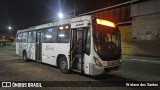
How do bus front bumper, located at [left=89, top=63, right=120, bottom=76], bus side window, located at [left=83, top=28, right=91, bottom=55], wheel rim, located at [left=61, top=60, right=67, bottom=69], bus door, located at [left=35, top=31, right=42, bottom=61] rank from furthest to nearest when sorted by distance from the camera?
1. bus door, located at [left=35, top=31, right=42, bottom=61]
2. wheel rim, located at [left=61, top=60, right=67, bottom=69]
3. bus side window, located at [left=83, top=28, right=91, bottom=55]
4. bus front bumper, located at [left=89, top=63, right=120, bottom=76]

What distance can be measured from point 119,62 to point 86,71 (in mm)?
1898

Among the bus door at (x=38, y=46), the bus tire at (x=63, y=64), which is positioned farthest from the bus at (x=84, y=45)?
the bus door at (x=38, y=46)

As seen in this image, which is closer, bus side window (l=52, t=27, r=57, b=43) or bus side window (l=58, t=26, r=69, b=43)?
bus side window (l=58, t=26, r=69, b=43)

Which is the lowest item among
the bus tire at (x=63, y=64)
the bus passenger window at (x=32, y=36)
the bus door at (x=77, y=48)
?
the bus tire at (x=63, y=64)

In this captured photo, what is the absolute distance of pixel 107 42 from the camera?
333 inches

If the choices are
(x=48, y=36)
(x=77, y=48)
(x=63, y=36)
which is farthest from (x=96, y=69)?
(x=48, y=36)

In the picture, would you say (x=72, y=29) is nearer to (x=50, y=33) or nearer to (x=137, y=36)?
(x=50, y=33)

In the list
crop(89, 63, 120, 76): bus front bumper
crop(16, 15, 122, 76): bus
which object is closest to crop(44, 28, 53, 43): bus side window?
crop(16, 15, 122, 76): bus

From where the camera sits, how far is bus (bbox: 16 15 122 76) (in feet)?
26.6

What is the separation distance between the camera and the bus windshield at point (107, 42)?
8.10 meters

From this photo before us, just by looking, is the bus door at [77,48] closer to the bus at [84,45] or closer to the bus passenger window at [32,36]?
the bus at [84,45]

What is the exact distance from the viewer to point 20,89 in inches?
262

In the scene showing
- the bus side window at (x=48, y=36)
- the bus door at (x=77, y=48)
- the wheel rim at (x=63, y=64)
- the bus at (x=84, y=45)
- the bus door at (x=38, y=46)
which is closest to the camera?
the bus at (x=84, y=45)

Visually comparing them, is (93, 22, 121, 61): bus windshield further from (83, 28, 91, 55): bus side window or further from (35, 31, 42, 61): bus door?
(35, 31, 42, 61): bus door
